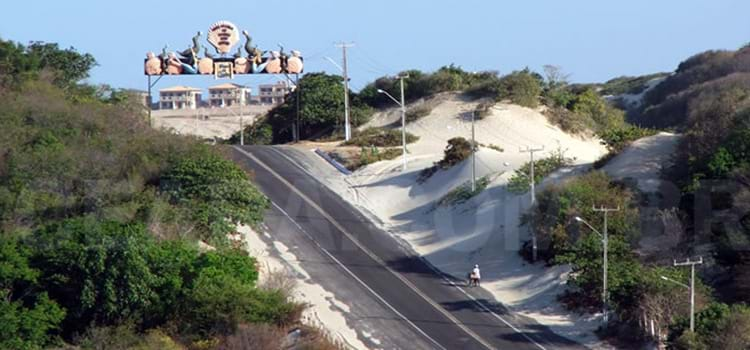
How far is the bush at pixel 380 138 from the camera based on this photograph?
81500mm

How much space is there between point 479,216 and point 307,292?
10.6 meters

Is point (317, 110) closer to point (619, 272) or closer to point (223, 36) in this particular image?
point (223, 36)

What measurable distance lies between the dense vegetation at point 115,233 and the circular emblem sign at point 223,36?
9.69 metres

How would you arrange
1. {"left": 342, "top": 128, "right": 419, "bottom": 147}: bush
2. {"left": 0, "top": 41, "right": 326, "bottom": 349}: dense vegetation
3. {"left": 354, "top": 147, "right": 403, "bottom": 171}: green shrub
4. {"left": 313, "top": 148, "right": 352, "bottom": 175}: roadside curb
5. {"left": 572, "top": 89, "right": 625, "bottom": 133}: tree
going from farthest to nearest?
{"left": 572, "top": 89, "right": 625, "bottom": 133}: tree → {"left": 342, "top": 128, "right": 419, "bottom": 147}: bush → {"left": 354, "top": 147, "right": 403, "bottom": 171}: green shrub → {"left": 313, "top": 148, "right": 352, "bottom": 175}: roadside curb → {"left": 0, "top": 41, "right": 326, "bottom": 349}: dense vegetation

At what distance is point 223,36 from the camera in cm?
8450

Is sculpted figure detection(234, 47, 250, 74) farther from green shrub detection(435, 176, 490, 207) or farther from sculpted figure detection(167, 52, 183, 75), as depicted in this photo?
green shrub detection(435, 176, 490, 207)

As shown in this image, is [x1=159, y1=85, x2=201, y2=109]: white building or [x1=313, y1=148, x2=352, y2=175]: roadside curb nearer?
[x1=313, y1=148, x2=352, y2=175]: roadside curb

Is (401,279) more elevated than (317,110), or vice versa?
(317,110)

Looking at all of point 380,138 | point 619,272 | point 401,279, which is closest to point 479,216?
point 401,279

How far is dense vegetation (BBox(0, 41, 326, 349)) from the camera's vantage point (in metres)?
49.8

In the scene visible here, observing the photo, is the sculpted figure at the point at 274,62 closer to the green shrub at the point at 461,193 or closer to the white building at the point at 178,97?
the green shrub at the point at 461,193

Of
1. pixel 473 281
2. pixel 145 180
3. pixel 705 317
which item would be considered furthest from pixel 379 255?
pixel 705 317

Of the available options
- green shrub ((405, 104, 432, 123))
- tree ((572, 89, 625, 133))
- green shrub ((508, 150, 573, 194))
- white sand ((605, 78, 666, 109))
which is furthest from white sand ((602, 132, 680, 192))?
white sand ((605, 78, 666, 109))

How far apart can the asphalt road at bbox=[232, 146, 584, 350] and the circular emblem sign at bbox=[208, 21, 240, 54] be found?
14.7 meters
